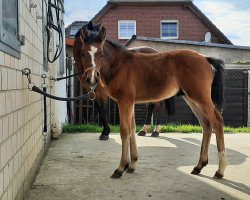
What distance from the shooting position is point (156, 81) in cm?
507

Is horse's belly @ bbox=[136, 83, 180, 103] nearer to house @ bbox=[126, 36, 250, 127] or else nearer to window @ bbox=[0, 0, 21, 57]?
window @ bbox=[0, 0, 21, 57]

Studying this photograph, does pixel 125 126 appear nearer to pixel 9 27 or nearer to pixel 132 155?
pixel 132 155

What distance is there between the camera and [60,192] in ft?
13.1

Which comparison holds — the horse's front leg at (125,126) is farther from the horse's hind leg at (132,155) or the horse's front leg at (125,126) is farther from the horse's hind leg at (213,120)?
the horse's hind leg at (213,120)

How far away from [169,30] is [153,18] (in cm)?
165

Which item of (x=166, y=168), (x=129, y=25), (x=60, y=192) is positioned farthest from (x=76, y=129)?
(x=129, y=25)

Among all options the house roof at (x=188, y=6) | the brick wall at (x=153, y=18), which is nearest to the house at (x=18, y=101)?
the house roof at (x=188, y=6)

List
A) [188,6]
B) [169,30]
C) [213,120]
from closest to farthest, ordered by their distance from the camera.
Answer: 1. [213,120]
2. [188,6]
3. [169,30]

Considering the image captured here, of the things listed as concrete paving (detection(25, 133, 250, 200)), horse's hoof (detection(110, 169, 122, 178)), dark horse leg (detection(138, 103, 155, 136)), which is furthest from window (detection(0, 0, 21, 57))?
dark horse leg (detection(138, 103, 155, 136))

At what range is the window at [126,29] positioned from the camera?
29.1m

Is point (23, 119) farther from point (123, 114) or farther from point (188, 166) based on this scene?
point (188, 166)

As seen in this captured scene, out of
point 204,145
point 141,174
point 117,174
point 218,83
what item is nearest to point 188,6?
point 218,83

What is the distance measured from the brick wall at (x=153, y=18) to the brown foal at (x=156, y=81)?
24.4 meters

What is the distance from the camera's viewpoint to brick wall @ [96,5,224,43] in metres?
29.1
